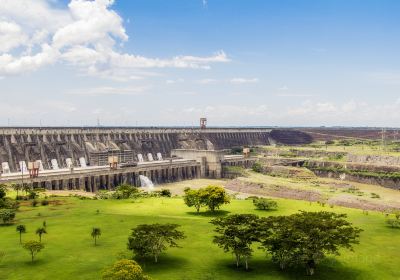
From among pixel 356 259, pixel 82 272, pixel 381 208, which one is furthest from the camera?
pixel 381 208

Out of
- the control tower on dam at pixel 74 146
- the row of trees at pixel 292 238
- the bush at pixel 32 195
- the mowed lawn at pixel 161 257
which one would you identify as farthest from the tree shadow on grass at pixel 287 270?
the control tower on dam at pixel 74 146

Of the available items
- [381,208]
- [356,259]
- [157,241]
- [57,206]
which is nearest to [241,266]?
[157,241]

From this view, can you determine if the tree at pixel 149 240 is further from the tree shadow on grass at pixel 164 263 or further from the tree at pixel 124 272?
the tree at pixel 124 272

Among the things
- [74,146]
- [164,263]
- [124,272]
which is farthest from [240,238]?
[74,146]

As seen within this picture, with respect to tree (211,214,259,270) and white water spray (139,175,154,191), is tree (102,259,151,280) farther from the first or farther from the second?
white water spray (139,175,154,191)

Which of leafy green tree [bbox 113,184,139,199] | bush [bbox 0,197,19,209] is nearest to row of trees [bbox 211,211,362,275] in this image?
bush [bbox 0,197,19,209]

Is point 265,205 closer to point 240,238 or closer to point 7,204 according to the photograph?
point 240,238

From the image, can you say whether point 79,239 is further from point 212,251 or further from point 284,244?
point 284,244
